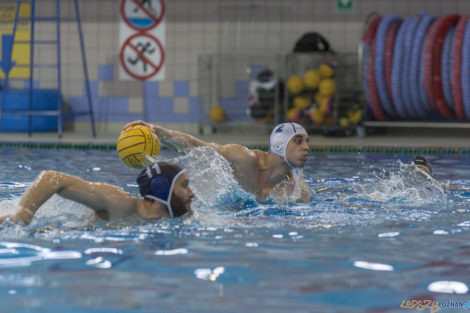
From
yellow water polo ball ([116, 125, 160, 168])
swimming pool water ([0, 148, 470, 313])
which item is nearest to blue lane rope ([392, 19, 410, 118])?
swimming pool water ([0, 148, 470, 313])

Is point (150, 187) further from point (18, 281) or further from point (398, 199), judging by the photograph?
point (398, 199)

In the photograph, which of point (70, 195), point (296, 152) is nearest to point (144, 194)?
point (70, 195)

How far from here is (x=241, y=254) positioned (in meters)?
3.07

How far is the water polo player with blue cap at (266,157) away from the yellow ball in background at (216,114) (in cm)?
641

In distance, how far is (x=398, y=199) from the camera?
4.69 meters

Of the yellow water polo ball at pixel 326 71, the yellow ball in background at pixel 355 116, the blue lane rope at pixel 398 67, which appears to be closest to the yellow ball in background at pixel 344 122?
the yellow ball in background at pixel 355 116

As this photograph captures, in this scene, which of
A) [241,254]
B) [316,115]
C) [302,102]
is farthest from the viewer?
[302,102]

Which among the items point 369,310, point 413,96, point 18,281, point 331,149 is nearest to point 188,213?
point 18,281

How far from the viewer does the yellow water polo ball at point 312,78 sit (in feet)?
34.2

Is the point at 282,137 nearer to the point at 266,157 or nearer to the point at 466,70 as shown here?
the point at 266,157

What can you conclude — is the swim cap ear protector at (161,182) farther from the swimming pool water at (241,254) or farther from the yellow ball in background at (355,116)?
the yellow ball in background at (355,116)

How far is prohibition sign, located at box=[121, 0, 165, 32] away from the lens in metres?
11.5

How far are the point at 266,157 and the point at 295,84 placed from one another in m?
6.01

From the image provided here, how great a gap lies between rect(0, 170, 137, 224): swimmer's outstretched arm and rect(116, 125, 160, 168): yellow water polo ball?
0.53 meters
